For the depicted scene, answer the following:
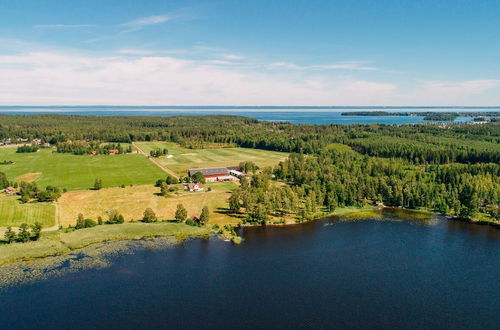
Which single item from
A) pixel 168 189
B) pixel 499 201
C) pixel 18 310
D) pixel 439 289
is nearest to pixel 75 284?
pixel 18 310

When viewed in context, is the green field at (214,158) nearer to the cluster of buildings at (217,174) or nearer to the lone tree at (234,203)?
the cluster of buildings at (217,174)

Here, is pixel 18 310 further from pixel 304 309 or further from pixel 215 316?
pixel 304 309

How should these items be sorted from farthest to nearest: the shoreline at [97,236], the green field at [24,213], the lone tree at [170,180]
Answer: the lone tree at [170,180]
the green field at [24,213]
the shoreline at [97,236]

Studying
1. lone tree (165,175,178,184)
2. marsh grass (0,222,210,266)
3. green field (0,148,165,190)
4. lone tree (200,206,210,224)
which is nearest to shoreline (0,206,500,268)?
marsh grass (0,222,210,266)

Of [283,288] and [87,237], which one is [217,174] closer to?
[87,237]

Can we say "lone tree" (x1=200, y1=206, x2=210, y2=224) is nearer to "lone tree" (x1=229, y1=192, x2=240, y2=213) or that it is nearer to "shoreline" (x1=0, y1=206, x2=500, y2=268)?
"shoreline" (x1=0, y1=206, x2=500, y2=268)

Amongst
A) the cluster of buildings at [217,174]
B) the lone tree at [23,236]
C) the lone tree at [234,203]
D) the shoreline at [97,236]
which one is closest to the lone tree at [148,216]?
the shoreline at [97,236]
